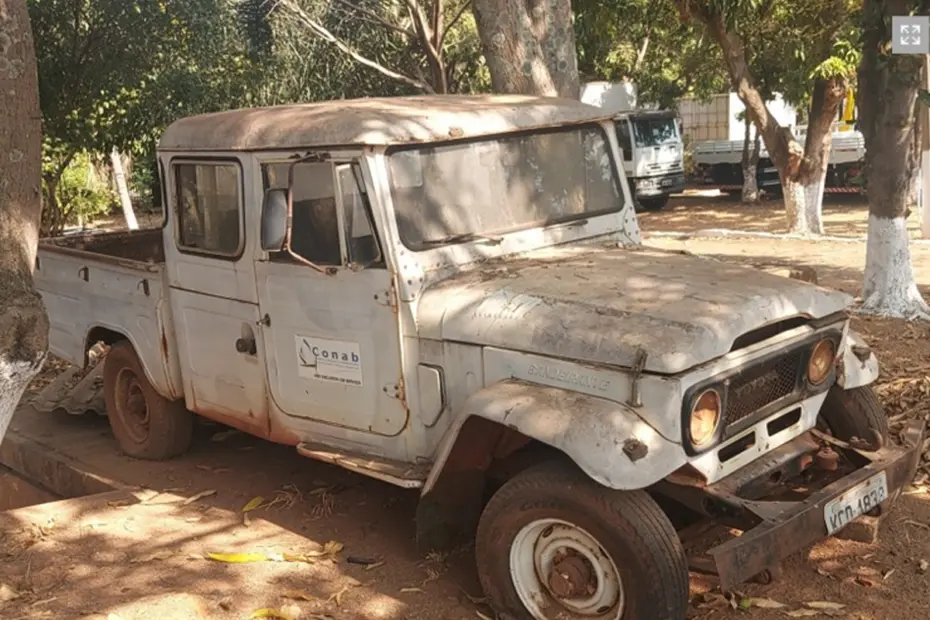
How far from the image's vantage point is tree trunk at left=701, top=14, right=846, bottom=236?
13977mm

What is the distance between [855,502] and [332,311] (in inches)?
91.0

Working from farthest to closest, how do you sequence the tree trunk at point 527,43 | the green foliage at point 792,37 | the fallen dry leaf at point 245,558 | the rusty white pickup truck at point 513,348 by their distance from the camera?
the green foliage at point 792,37, the tree trunk at point 527,43, the fallen dry leaf at point 245,558, the rusty white pickup truck at point 513,348

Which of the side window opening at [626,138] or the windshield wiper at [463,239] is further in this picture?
the side window opening at [626,138]

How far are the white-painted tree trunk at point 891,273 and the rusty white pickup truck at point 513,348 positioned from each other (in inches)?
160

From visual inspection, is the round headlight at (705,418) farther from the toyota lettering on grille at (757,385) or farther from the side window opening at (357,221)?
the side window opening at (357,221)

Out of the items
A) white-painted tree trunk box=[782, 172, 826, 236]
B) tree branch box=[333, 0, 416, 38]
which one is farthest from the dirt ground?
tree branch box=[333, 0, 416, 38]

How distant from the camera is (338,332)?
4621 millimetres

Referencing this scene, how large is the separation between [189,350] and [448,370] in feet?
6.47

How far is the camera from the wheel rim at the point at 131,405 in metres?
6.38

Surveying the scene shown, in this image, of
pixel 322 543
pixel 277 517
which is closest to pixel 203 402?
pixel 277 517

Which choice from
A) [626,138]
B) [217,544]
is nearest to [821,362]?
[217,544]

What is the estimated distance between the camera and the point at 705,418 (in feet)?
12.2

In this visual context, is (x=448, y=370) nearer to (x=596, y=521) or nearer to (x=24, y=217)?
(x=596, y=521)

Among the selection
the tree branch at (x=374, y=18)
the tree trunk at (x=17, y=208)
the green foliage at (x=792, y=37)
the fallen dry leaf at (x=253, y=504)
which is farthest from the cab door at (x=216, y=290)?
the tree branch at (x=374, y=18)
